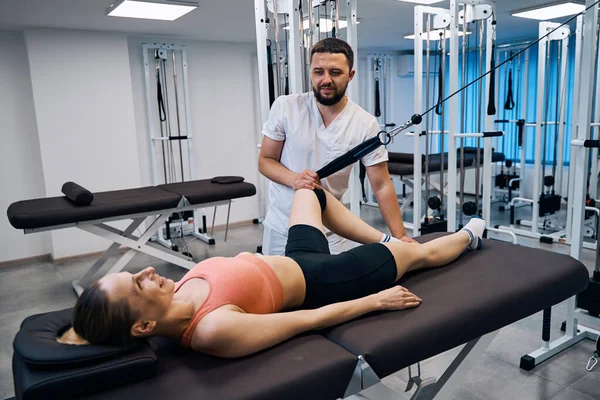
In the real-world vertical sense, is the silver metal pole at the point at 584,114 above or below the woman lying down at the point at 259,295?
above

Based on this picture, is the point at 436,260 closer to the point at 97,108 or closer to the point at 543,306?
the point at 543,306

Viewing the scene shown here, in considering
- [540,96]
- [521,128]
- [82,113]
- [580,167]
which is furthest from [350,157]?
[521,128]

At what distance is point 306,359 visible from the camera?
1036mm

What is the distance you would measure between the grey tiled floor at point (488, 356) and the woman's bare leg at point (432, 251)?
0.36 meters

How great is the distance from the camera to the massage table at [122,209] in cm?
265

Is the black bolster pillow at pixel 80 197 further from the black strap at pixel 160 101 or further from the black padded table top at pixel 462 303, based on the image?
the black padded table top at pixel 462 303

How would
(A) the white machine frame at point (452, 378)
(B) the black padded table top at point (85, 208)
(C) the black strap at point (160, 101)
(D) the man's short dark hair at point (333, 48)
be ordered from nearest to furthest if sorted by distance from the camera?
(A) the white machine frame at point (452, 378), (D) the man's short dark hair at point (333, 48), (B) the black padded table top at point (85, 208), (C) the black strap at point (160, 101)

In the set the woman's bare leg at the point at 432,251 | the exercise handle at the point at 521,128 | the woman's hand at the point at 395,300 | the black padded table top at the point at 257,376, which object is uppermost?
the exercise handle at the point at 521,128

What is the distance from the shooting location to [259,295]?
1236 millimetres

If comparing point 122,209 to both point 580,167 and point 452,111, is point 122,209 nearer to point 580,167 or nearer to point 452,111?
point 452,111

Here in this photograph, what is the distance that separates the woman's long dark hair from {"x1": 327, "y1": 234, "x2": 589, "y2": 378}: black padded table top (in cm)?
48

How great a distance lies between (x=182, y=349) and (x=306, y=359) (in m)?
0.33

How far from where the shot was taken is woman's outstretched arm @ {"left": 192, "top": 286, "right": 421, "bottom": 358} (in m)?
1.06

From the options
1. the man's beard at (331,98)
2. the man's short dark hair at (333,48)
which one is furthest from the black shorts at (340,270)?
the man's short dark hair at (333,48)
